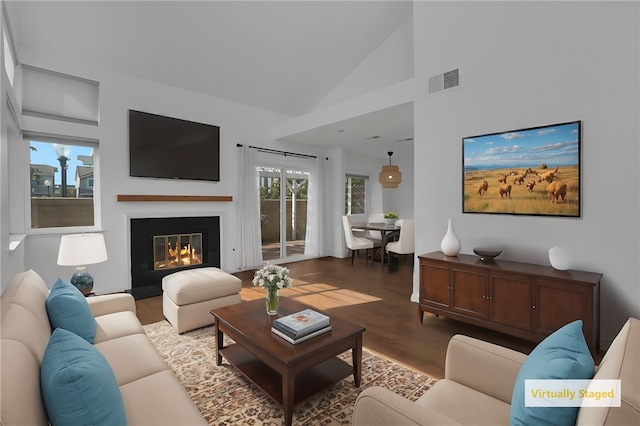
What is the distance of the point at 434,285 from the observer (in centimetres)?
327

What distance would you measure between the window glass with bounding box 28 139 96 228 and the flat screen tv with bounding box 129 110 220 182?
1.93 feet

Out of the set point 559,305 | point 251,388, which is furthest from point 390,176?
point 251,388

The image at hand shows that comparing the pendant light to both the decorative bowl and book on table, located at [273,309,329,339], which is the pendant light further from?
book on table, located at [273,309,329,339]

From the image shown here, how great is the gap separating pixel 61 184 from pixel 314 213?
14.4 feet

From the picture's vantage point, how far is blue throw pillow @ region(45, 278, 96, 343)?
1.68 meters

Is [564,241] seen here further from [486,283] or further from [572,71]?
[572,71]

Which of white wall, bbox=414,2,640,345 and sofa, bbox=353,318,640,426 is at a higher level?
white wall, bbox=414,2,640,345

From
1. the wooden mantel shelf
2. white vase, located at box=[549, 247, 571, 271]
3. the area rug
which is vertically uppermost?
the wooden mantel shelf

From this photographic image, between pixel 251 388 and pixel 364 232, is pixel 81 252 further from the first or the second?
pixel 364 232

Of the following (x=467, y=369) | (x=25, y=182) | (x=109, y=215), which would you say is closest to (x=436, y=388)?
(x=467, y=369)

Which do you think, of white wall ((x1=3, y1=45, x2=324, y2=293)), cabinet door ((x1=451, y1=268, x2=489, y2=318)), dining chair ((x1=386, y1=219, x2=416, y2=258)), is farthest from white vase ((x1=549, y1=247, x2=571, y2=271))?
white wall ((x1=3, y1=45, x2=324, y2=293))

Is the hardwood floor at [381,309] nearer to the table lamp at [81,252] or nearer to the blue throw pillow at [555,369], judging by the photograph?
the table lamp at [81,252]

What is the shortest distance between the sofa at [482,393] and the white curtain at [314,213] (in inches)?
218

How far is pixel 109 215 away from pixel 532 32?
5426mm
